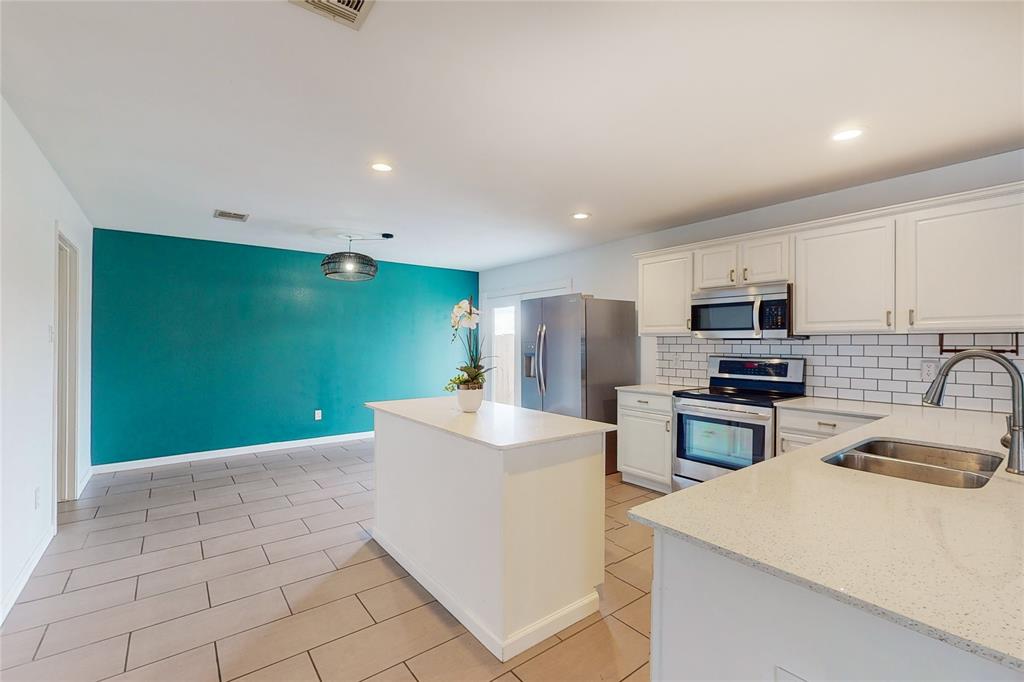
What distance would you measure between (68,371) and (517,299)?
4496 millimetres

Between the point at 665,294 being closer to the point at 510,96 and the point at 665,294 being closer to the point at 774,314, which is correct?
the point at 774,314

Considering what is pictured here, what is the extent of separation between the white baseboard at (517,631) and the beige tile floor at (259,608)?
3cm

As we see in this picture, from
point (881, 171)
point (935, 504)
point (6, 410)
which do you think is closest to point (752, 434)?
point (881, 171)

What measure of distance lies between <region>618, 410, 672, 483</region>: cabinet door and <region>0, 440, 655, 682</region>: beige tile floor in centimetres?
41

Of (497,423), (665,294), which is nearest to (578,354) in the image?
(665,294)

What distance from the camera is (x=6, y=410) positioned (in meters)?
2.14

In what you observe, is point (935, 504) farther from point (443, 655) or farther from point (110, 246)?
point (110, 246)

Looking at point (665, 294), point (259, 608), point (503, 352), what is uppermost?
point (665, 294)

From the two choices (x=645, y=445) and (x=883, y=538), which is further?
(x=645, y=445)

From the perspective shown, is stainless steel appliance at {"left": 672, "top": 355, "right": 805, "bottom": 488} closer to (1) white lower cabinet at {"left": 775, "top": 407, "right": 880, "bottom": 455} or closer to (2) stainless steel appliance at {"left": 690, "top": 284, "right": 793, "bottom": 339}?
(1) white lower cabinet at {"left": 775, "top": 407, "right": 880, "bottom": 455}

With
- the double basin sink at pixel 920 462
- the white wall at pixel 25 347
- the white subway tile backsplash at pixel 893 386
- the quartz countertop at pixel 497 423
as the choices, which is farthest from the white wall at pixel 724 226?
the white wall at pixel 25 347

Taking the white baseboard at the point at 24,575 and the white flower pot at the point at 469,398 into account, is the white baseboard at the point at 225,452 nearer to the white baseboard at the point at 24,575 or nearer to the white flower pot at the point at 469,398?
the white baseboard at the point at 24,575

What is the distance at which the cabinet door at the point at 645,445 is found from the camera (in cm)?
374

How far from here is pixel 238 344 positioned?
5141 mm
